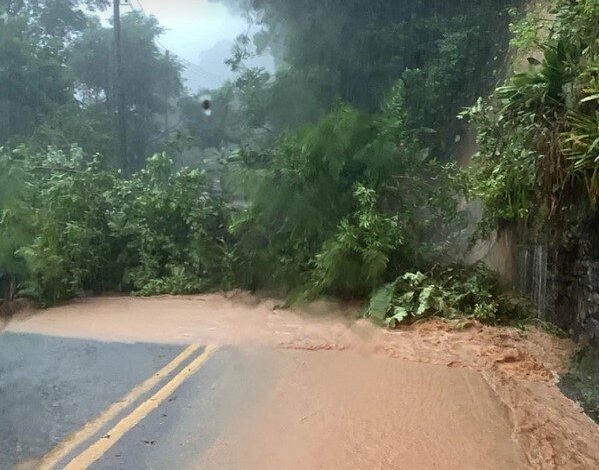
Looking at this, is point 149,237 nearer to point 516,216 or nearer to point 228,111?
point 228,111

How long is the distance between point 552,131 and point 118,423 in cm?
530

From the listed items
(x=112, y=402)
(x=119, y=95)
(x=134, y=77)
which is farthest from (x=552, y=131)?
(x=119, y=95)

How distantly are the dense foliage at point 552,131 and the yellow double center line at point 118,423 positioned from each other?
4214 millimetres

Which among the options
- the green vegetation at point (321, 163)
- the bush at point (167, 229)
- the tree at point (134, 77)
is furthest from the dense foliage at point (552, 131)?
the tree at point (134, 77)

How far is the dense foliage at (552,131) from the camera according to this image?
20.1 feet

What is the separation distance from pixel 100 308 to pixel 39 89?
31.3 feet

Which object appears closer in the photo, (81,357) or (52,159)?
(81,357)

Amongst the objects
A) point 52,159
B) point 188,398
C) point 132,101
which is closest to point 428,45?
point 132,101

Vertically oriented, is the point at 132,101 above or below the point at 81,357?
above

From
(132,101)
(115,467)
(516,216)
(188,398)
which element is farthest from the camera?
(132,101)

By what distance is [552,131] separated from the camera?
6652 mm

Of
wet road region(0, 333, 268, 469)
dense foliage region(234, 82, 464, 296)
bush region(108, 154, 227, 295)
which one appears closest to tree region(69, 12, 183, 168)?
bush region(108, 154, 227, 295)

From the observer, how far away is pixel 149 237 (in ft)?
38.6

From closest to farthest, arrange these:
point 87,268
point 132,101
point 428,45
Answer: point 87,268, point 428,45, point 132,101
